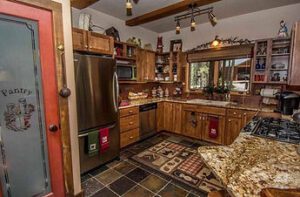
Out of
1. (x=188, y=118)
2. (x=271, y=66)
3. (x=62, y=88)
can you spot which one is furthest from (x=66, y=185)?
(x=271, y=66)

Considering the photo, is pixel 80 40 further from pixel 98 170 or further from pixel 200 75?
pixel 200 75

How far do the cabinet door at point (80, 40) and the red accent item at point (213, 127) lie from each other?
2846 millimetres

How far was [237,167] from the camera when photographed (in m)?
1.00

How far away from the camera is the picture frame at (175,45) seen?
4.46 meters

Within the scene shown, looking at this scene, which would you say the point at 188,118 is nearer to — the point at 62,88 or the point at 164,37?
the point at 164,37

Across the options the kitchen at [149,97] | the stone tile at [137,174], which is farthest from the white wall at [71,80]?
the stone tile at [137,174]

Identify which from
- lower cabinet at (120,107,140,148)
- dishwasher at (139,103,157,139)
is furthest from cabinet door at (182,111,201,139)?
lower cabinet at (120,107,140,148)

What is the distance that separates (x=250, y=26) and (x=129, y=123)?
3.25m

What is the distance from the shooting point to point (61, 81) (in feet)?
5.47

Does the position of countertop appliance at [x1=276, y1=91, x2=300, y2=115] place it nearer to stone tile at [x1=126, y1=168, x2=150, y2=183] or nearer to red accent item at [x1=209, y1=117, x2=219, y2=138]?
red accent item at [x1=209, y1=117, x2=219, y2=138]

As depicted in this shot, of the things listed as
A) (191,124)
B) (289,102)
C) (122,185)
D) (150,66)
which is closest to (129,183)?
(122,185)

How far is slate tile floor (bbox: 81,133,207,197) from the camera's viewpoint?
6.88 ft

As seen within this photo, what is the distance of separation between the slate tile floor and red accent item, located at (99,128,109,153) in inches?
14.0

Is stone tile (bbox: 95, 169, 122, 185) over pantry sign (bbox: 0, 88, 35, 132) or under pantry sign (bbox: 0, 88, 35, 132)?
under
